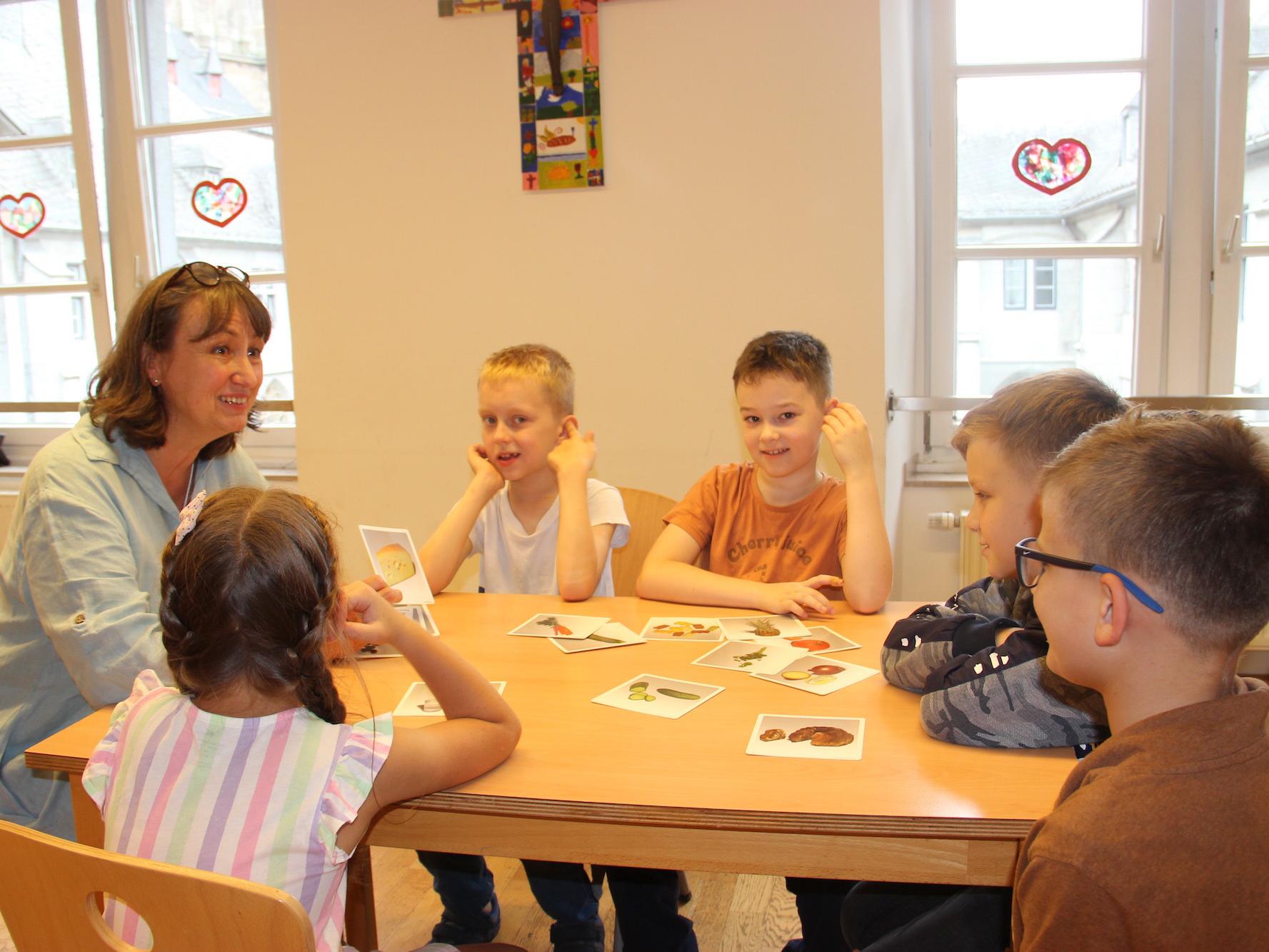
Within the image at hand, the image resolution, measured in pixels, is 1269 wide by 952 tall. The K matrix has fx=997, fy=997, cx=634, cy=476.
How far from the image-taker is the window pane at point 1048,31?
3.00 meters

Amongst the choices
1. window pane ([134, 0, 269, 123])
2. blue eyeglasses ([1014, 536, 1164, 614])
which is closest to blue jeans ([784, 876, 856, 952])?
blue eyeglasses ([1014, 536, 1164, 614])

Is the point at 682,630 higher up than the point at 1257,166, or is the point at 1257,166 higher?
the point at 1257,166

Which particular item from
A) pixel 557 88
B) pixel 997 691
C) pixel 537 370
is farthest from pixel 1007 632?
pixel 557 88

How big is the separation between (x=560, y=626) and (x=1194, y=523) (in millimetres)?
1098

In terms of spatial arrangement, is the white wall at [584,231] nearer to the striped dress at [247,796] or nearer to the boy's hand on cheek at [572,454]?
the boy's hand on cheek at [572,454]

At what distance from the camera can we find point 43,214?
387 cm

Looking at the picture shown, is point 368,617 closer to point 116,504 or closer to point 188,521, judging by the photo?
point 188,521

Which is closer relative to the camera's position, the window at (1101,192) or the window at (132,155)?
the window at (1101,192)

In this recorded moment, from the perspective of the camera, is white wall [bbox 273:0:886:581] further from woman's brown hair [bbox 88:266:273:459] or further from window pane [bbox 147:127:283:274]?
woman's brown hair [bbox 88:266:273:459]

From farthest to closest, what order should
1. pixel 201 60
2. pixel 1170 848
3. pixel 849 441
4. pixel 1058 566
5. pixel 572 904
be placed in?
pixel 201 60 < pixel 849 441 < pixel 572 904 < pixel 1058 566 < pixel 1170 848

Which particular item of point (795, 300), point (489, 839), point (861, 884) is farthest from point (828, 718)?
point (795, 300)

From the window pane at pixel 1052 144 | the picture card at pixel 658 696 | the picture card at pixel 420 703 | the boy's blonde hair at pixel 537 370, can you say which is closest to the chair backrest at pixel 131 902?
the picture card at pixel 420 703

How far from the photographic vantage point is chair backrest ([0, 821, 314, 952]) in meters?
0.80

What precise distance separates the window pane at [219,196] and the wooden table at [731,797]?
2.72 meters
